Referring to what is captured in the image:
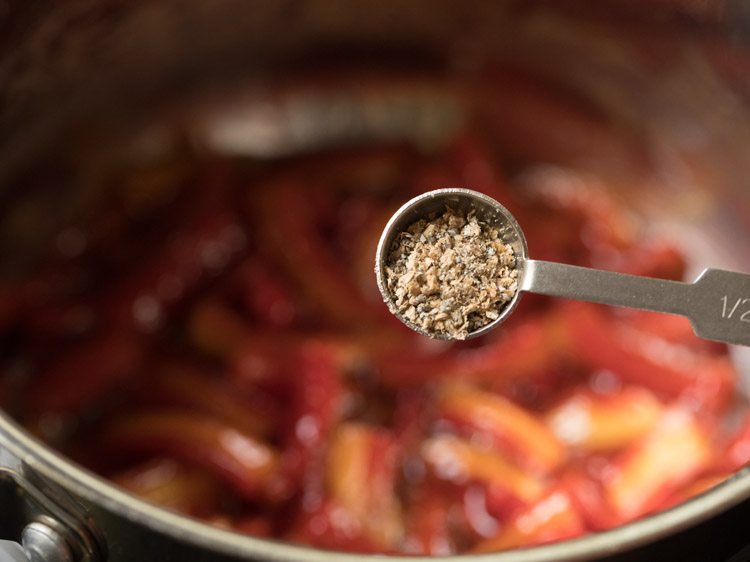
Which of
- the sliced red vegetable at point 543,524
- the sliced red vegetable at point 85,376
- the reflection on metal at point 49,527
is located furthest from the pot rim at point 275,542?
the sliced red vegetable at point 85,376

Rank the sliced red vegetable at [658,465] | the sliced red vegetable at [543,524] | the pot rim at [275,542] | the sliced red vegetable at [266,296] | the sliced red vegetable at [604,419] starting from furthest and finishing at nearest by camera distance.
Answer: the sliced red vegetable at [266,296]
the sliced red vegetable at [604,419]
the sliced red vegetable at [658,465]
the sliced red vegetable at [543,524]
the pot rim at [275,542]

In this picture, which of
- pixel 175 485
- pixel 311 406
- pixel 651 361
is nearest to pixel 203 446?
pixel 175 485

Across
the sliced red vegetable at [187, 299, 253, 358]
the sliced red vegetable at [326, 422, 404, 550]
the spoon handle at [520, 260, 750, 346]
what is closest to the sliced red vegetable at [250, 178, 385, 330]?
the sliced red vegetable at [187, 299, 253, 358]

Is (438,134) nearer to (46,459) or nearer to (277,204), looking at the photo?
(277,204)

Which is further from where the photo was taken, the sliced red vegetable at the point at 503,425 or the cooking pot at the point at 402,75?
the cooking pot at the point at 402,75

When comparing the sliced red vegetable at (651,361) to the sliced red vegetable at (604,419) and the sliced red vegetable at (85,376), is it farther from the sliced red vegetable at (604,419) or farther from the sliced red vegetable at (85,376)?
the sliced red vegetable at (85,376)
